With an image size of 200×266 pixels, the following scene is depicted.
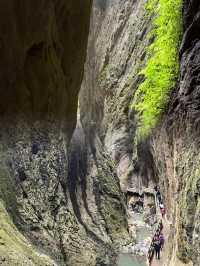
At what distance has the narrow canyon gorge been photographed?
10.2 meters

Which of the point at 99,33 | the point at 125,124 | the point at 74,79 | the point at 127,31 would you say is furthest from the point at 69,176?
the point at 99,33

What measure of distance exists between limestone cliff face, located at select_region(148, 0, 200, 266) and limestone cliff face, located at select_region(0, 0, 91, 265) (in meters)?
2.93

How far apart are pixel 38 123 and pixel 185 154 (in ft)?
14.5

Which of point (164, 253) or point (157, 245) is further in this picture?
point (157, 245)

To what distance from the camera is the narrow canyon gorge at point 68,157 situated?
403 inches

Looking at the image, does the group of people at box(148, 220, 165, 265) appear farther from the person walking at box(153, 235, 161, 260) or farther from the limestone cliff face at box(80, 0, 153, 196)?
the limestone cliff face at box(80, 0, 153, 196)

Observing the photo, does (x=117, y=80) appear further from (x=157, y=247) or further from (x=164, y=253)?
(x=164, y=253)

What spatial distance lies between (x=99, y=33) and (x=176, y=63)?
19.9m

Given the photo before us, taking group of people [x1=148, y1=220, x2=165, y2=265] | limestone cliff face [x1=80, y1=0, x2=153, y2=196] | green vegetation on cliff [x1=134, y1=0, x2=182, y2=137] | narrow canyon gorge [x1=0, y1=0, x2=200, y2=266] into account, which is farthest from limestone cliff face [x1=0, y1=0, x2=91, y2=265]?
limestone cliff face [x1=80, y1=0, x2=153, y2=196]

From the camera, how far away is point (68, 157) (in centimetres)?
1608

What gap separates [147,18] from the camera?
2670cm

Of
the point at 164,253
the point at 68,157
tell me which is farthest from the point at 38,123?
the point at 164,253

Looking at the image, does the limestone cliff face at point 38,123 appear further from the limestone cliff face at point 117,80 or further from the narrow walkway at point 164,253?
the limestone cliff face at point 117,80

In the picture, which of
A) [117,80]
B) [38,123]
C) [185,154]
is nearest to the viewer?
[185,154]
